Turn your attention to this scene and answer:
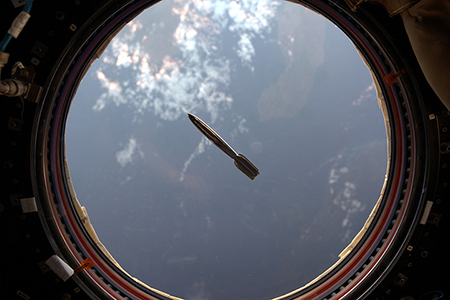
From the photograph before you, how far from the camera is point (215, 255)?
71.6 feet

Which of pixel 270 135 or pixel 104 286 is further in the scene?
pixel 270 135

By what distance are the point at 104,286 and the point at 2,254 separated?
3.39m

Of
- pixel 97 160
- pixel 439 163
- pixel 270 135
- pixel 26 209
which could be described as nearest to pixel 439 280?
pixel 439 163

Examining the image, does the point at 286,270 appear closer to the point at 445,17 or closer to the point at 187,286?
the point at 187,286

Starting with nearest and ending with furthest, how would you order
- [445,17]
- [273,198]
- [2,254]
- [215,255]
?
[445,17] → [2,254] → [215,255] → [273,198]

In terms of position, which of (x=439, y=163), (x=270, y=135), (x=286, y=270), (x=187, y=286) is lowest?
(x=187, y=286)

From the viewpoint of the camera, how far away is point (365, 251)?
1019 centimetres

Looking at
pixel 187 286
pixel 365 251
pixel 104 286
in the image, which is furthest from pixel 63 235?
pixel 187 286

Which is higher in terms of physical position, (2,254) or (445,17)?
(445,17)

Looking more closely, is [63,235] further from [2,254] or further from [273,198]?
[273,198]

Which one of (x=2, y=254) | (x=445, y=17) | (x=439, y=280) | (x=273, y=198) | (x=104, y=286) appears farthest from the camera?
(x=273, y=198)

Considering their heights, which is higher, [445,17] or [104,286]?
[445,17]

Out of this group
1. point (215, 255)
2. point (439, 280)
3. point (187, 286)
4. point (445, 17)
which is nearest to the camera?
point (445, 17)

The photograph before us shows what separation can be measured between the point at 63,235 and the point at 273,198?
57.5 feet
